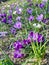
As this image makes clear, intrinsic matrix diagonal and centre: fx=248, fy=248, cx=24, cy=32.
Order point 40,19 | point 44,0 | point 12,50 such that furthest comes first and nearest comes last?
point 44,0 < point 40,19 < point 12,50

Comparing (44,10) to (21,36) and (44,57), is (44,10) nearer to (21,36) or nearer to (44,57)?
(21,36)

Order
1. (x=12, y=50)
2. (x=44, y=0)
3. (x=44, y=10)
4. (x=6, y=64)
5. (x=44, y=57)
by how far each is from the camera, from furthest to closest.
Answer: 1. (x=44, y=0)
2. (x=44, y=10)
3. (x=12, y=50)
4. (x=44, y=57)
5. (x=6, y=64)

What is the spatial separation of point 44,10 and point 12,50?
1.15 m

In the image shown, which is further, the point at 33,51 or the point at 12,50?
the point at 12,50

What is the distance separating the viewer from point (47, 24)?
10.7 ft

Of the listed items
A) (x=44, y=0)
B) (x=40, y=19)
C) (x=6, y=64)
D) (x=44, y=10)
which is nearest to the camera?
(x=6, y=64)

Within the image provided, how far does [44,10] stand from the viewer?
357 cm

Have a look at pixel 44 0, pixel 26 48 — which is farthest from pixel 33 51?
pixel 44 0

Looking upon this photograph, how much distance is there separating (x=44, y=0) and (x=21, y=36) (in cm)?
119

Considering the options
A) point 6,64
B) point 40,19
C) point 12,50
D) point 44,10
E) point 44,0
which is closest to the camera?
point 6,64

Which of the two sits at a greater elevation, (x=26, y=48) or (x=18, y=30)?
(x=26, y=48)

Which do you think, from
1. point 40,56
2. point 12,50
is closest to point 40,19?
point 12,50

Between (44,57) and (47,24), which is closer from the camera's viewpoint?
(44,57)

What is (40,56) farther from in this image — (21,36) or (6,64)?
(21,36)
